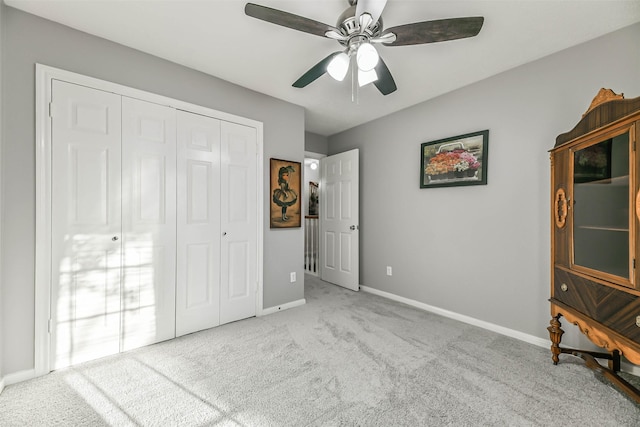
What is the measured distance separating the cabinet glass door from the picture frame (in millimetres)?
2447

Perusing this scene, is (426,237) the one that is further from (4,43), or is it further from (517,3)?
(4,43)

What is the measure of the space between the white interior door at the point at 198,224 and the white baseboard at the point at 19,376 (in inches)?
35.0

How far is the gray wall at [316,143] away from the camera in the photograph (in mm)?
4262

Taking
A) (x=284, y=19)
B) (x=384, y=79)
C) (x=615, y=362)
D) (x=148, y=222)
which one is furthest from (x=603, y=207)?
(x=148, y=222)

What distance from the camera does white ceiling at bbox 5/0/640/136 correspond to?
1693 millimetres

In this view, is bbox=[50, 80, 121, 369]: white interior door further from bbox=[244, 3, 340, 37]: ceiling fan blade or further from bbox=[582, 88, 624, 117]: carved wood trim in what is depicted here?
bbox=[582, 88, 624, 117]: carved wood trim

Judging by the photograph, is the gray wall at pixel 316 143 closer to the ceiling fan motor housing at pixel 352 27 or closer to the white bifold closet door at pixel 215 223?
the white bifold closet door at pixel 215 223

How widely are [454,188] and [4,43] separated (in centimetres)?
373

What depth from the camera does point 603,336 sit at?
1484 mm

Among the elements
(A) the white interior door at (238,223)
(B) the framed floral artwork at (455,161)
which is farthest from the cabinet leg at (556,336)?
(A) the white interior door at (238,223)

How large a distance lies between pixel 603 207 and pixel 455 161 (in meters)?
1.39

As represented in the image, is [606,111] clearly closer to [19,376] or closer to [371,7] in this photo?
[371,7]

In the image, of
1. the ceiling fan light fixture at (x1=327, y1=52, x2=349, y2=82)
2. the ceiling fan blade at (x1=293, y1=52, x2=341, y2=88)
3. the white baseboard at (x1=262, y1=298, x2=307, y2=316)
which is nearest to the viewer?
the ceiling fan light fixture at (x1=327, y1=52, x2=349, y2=82)

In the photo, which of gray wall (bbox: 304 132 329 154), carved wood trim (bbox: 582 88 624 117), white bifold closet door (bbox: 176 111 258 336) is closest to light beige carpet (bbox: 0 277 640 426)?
white bifold closet door (bbox: 176 111 258 336)
